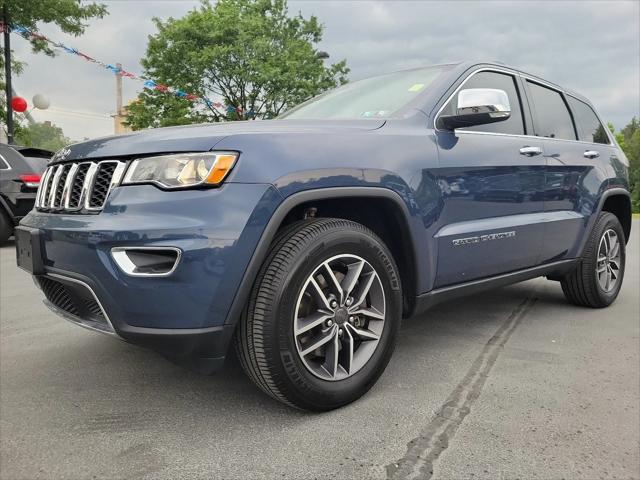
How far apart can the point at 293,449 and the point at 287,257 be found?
73cm

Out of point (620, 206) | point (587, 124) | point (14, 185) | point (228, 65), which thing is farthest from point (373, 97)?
point (228, 65)

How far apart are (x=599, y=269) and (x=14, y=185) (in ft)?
25.4

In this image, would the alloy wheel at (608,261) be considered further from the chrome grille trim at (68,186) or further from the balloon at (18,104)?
the balloon at (18,104)

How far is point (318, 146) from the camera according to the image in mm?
2225

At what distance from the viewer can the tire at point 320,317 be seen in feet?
6.72

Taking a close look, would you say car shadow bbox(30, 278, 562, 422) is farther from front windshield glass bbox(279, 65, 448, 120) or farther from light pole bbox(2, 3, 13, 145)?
light pole bbox(2, 3, 13, 145)

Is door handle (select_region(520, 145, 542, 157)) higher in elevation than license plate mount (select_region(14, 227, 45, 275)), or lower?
higher

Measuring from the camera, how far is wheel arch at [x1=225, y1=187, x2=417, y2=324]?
6.57ft

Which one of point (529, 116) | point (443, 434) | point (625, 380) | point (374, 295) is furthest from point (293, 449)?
point (529, 116)

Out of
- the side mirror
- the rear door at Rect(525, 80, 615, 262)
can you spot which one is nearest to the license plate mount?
the side mirror

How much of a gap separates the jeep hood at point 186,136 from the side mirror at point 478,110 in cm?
46

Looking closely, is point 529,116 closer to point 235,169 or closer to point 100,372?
point 235,169

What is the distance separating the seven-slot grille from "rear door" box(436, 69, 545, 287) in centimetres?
156

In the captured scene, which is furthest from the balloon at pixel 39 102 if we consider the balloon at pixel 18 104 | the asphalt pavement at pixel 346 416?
the asphalt pavement at pixel 346 416
